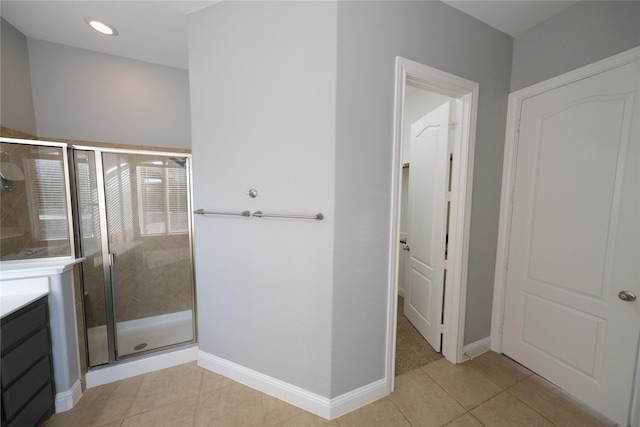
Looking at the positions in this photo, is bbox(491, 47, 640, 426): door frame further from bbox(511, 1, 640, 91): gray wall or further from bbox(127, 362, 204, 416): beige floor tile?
bbox(127, 362, 204, 416): beige floor tile

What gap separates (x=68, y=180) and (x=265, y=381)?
197 centimetres

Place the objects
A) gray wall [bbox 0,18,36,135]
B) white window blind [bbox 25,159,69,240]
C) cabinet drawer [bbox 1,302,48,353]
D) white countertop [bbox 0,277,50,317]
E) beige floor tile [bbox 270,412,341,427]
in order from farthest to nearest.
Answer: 1. gray wall [bbox 0,18,36,135]
2. white window blind [bbox 25,159,69,240]
3. beige floor tile [bbox 270,412,341,427]
4. white countertop [bbox 0,277,50,317]
5. cabinet drawer [bbox 1,302,48,353]

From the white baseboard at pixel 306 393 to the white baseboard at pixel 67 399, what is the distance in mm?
916

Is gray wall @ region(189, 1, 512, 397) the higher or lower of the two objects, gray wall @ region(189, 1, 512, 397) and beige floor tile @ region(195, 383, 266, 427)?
the higher

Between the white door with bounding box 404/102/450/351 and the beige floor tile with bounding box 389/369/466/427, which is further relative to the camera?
the white door with bounding box 404/102/450/351

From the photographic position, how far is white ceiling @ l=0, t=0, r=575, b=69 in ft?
4.99

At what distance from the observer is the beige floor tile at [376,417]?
1374 millimetres

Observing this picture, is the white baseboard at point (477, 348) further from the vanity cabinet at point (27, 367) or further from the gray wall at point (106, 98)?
the gray wall at point (106, 98)

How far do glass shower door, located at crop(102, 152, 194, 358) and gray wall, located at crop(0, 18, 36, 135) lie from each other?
0.72 meters

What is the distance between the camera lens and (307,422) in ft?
4.52

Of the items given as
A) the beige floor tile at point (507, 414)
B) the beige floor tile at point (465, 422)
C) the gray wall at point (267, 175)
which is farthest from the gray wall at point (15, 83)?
the beige floor tile at point (507, 414)

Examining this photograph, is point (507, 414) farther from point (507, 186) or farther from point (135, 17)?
point (135, 17)

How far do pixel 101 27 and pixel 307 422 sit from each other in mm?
3236

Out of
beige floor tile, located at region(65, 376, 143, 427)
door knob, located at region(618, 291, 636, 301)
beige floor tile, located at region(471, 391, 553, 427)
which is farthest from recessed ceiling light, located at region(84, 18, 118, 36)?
door knob, located at region(618, 291, 636, 301)
